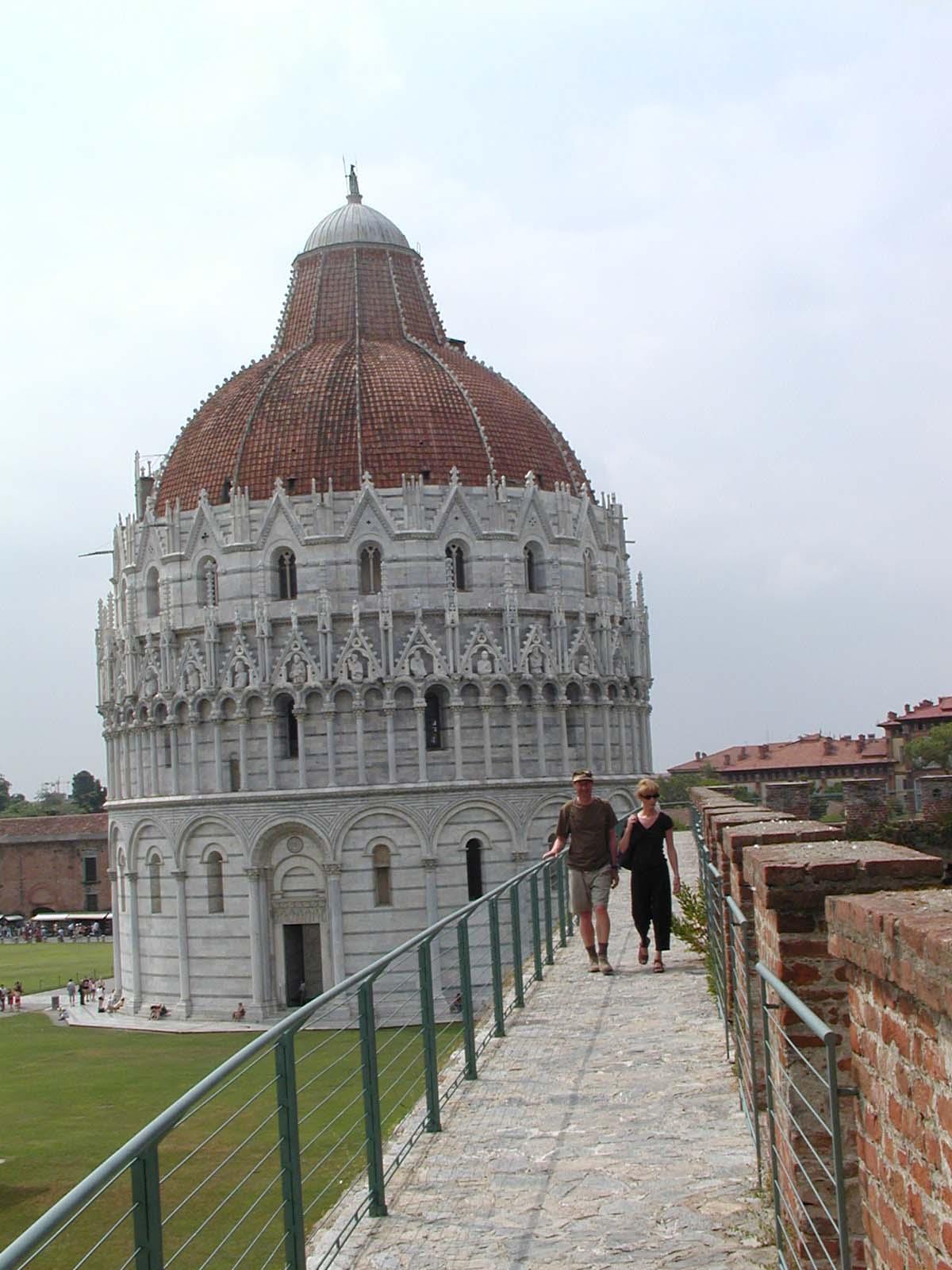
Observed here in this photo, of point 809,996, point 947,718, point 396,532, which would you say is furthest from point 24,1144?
point 947,718

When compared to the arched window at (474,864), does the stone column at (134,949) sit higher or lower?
lower

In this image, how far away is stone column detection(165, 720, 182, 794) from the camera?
1866 inches

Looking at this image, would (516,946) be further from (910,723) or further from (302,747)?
(910,723)

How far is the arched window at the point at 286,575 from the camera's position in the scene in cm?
4666

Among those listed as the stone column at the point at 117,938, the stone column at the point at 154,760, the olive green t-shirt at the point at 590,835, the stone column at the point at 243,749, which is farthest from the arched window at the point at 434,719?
the olive green t-shirt at the point at 590,835

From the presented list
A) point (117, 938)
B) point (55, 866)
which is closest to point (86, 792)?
point (55, 866)

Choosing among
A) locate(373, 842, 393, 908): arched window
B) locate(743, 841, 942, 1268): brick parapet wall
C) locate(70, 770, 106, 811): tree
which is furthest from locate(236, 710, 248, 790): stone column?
locate(70, 770, 106, 811): tree

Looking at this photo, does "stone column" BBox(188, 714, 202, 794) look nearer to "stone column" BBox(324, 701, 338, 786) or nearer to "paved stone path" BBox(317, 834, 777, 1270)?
"stone column" BBox(324, 701, 338, 786)

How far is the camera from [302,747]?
150 ft

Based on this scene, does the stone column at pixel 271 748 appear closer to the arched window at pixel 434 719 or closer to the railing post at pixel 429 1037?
the arched window at pixel 434 719

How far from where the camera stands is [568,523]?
4900cm

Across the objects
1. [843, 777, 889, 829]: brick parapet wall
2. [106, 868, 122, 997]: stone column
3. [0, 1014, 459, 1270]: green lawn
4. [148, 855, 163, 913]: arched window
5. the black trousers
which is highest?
[843, 777, 889, 829]: brick parapet wall

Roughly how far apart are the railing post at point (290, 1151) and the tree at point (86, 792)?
433ft

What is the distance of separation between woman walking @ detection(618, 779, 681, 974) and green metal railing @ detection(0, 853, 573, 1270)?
1106 mm
